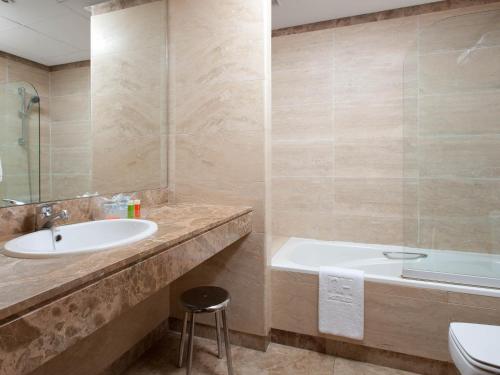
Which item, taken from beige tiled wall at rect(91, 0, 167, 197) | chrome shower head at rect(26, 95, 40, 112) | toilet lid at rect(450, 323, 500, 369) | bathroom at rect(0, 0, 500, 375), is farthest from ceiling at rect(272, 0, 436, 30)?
toilet lid at rect(450, 323, 500, 369)

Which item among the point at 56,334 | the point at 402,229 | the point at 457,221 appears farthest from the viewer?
the point at 402,229

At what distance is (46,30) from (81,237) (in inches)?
34.4

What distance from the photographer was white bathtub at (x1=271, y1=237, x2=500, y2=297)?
61.6 inches

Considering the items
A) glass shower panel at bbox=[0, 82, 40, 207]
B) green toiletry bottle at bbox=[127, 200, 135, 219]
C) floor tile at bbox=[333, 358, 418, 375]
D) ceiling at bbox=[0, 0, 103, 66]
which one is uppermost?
ceiling at bbox=[0, 0, 103, 66]

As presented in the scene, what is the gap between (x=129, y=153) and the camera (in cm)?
176

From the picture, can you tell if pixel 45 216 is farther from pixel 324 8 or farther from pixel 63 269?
pixel 324 8

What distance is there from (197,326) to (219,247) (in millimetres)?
919

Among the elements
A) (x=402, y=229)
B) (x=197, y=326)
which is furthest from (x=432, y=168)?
(x=197, y=326)

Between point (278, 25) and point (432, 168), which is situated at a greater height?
point (278, 25)

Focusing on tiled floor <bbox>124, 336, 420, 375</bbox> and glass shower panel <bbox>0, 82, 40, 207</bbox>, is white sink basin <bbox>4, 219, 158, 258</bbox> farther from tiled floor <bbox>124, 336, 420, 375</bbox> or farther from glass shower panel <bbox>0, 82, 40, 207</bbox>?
tiled floor <bbox>124, 336, 420, 375</bbox>

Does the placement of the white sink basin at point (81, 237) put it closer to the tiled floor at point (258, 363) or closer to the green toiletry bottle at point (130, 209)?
the green toiletry bottle at point (130, 209)

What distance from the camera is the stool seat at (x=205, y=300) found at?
136cm

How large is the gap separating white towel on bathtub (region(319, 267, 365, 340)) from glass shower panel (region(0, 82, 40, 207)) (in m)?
1.52

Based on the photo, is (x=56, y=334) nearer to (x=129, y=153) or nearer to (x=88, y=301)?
(x=88, y=301)
